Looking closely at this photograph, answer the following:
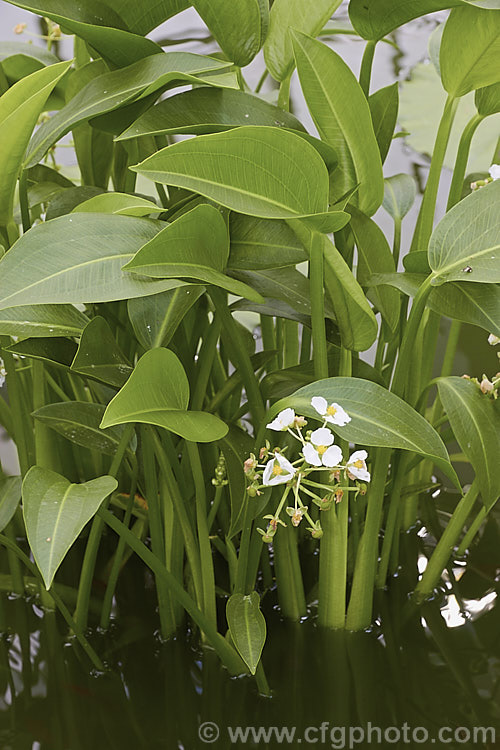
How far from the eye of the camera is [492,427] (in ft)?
1.90

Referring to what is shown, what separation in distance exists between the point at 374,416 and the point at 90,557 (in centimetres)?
31

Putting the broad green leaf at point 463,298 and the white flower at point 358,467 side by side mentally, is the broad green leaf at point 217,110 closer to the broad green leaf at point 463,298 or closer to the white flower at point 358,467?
the broad green leaf at point 463,298

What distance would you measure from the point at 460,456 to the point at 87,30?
0.65 metres

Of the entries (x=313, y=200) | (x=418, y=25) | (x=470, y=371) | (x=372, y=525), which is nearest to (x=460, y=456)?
(x=470, y=371)

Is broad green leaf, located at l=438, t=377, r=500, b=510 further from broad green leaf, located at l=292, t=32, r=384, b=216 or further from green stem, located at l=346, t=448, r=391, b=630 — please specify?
broad green leaf, located at l=292, t=32, r=384, b=216

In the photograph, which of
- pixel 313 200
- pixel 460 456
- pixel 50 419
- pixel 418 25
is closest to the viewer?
pixel 313 200

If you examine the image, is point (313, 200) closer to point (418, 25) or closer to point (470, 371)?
point (470, 371)

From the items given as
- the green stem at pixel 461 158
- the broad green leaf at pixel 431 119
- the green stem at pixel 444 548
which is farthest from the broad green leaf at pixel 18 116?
the broad green leaf at pixel 431 119

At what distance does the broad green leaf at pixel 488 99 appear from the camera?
0.63 m

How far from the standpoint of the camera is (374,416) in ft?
1.59

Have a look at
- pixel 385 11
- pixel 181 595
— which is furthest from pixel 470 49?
pixel 181 595

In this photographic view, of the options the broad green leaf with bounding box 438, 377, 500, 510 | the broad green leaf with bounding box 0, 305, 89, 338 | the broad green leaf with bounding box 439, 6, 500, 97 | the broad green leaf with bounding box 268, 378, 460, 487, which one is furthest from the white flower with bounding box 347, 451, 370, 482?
the broad green leaf with bounding box 439, 6, 500, 97

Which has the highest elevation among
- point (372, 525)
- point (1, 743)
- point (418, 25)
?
point (418, 25)

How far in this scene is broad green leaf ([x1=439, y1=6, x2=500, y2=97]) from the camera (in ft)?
1.80
